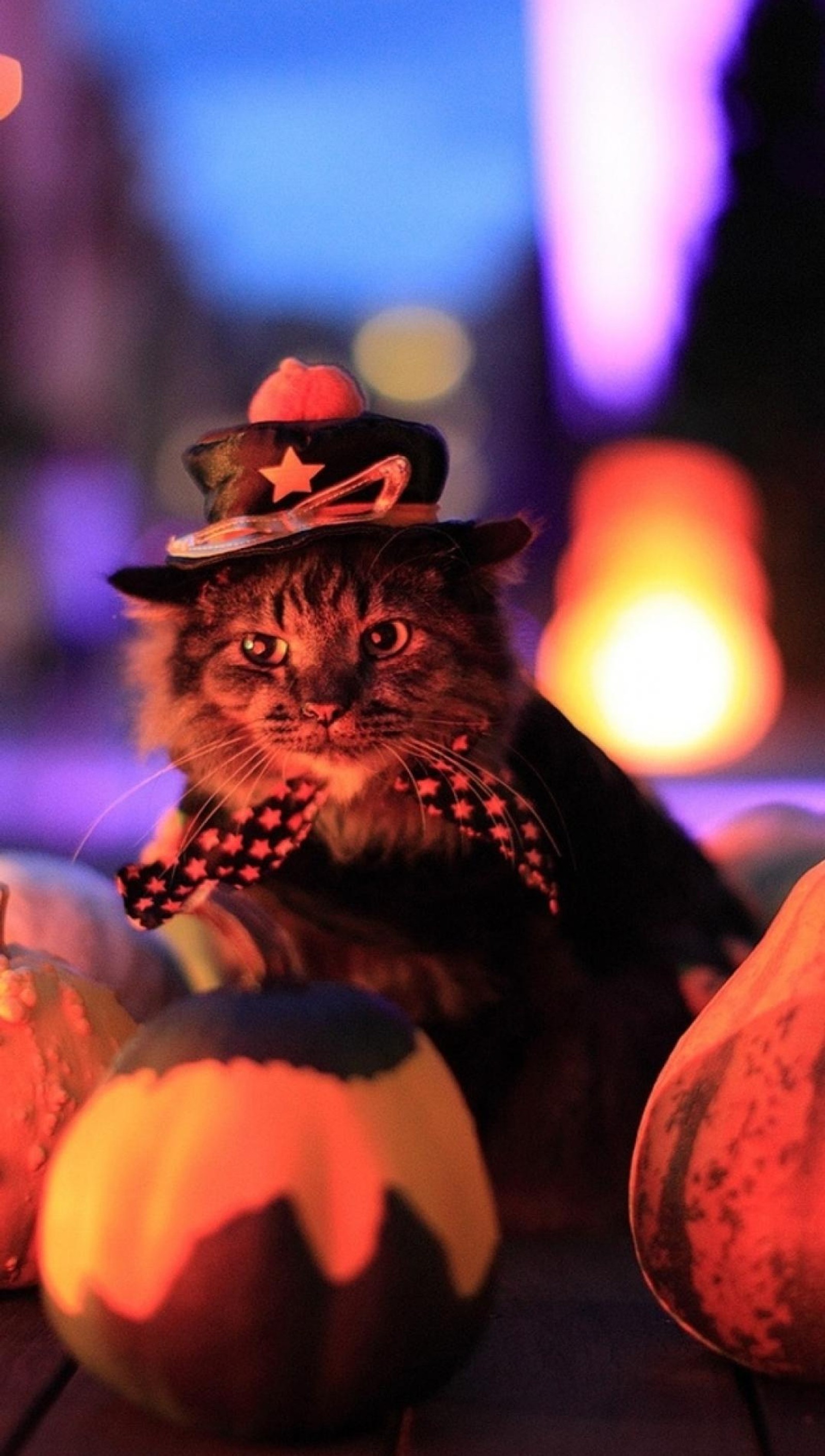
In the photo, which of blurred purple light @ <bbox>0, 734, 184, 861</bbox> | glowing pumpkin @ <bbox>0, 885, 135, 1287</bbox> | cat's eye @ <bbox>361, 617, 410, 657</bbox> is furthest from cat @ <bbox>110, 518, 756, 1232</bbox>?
blurred purple light @ <bbox>0, 734, 184, 861</bbox>

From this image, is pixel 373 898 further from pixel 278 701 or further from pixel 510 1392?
pixel 510 1392

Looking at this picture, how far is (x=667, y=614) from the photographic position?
327 centimetres

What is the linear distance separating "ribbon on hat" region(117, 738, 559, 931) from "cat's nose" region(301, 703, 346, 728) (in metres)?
0.05

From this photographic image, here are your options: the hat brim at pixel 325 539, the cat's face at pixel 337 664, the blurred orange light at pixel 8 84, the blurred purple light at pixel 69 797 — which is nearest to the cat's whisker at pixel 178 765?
the cat's face at pixel 337 664

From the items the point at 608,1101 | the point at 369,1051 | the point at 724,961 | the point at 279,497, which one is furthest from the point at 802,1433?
the point at 279,497

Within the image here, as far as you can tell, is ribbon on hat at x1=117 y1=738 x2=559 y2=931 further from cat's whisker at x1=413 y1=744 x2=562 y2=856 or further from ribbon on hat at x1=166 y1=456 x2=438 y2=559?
ribbon on hat at x1=166 y1=456 x2=438 y2=559

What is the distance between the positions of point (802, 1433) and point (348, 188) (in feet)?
9.23

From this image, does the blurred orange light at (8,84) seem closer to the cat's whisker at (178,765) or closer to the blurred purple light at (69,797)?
the blurred purple light at (69,797)

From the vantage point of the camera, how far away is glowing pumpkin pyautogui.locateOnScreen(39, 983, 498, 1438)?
0.73 metres

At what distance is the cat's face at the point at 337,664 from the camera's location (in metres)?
1.12

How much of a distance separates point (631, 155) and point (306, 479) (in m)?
2.11

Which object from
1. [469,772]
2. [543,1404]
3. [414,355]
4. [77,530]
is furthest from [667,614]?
[543,1404]

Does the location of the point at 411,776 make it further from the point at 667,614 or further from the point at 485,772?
the point at 667,614

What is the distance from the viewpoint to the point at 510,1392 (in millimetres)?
823
